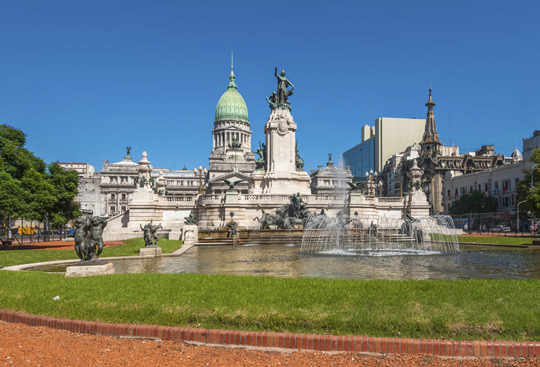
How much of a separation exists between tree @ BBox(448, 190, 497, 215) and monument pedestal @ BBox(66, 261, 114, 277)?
2925 inches

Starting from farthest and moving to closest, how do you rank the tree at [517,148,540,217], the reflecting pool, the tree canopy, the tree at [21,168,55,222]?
the tree at [517,148,540,217]
the tree at [21,168,55,222]
the tree canopy
the reflecting pool

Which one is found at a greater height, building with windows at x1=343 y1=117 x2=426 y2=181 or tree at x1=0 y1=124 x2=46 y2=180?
building with windows at x1=343 y1=117 x2=426 y2=181

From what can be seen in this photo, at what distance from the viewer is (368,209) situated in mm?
48906

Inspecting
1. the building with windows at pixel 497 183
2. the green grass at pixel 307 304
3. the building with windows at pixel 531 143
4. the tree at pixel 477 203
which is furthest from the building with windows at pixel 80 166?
the green grass at pixel 307 304

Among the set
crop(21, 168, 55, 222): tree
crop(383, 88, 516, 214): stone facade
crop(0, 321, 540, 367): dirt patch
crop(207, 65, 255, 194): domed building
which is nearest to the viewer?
crop(0, 321, 540, 367): dirt patch

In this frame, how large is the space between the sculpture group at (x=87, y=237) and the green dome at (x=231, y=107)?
127315mm

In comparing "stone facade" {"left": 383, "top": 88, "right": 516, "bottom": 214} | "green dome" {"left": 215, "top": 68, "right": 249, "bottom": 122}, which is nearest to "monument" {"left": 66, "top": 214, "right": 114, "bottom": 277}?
"stone facade" {"left": 383, "top": 88, "right": 516, "bottom": 214}

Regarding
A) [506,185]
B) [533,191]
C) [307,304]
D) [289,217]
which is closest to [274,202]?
[289,217]

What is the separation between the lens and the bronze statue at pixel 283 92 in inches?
2134

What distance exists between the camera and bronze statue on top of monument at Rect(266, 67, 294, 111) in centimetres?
5422

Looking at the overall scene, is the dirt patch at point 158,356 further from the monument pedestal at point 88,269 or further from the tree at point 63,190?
the tree at point 63,190

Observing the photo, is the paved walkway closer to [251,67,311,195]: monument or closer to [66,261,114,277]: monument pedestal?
[66,261,114,277]: monument pedestal

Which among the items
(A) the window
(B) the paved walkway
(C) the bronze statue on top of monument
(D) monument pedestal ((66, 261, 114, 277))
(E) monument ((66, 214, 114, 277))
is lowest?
(B) the paved walkway

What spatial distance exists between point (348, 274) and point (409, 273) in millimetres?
2126
